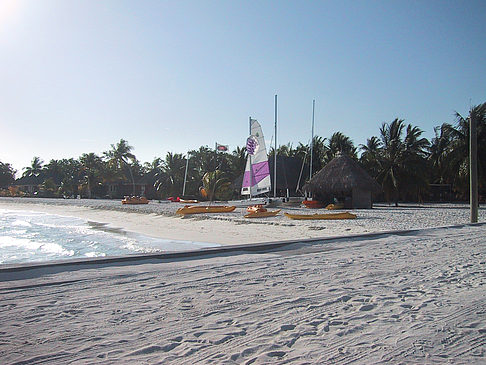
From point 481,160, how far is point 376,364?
88.1ft

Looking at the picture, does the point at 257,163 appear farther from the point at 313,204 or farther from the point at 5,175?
the point at 5,175

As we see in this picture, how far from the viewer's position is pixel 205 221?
16562 mm

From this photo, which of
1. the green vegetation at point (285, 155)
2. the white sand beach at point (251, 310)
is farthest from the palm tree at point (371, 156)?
the white sand beach at point (251, 310)

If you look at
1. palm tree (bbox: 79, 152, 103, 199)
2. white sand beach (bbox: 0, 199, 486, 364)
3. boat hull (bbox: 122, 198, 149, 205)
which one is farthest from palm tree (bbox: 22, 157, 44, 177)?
white sand beach (bbox: 0, 199, 486, 364)

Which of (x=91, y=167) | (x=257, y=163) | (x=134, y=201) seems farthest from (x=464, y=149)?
(x=91, y=167)

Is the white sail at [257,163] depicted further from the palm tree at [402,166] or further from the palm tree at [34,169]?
the palm tree at [34,169]

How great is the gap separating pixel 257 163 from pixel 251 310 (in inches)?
672

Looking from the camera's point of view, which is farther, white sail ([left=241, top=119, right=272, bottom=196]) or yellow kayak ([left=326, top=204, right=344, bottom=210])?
yellow kayak ([left=326, top=204, right=344, bottom=210])

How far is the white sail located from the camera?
65.5 ft

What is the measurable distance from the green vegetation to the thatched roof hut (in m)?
4.13

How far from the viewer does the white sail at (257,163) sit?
1995 centimetres

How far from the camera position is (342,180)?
2183 centimetres

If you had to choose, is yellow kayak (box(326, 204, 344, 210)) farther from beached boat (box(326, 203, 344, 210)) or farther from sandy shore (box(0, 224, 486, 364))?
sandy shore (box(0, 224, 486, 364))

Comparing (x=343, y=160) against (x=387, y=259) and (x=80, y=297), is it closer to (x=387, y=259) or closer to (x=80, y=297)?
(x=387, y=259)
